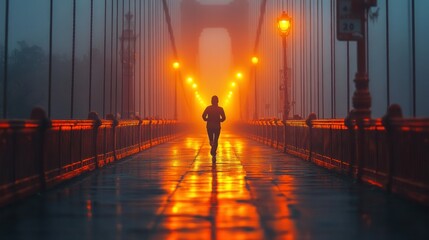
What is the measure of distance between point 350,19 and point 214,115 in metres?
7.34

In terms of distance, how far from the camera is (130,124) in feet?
79.2

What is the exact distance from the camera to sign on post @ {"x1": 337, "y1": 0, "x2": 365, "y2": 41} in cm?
1206

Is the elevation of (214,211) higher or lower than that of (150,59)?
lower

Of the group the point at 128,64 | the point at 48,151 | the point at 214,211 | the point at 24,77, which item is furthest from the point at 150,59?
the point at 214,211

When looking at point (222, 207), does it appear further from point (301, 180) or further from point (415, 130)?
point (301, 180)

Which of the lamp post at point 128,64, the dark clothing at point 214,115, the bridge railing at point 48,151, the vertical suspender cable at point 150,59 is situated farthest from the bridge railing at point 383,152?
the vertical suspender cable at point 150,59

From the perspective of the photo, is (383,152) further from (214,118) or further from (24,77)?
(24,77)

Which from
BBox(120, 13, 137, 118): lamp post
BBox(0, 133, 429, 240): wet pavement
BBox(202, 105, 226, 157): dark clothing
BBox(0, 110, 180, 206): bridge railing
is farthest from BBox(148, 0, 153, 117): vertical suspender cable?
BBox(0, 133, 429, 240): wet pavement

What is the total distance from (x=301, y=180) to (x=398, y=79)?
905 centimetres

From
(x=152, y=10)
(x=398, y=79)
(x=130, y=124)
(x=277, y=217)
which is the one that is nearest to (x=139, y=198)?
(x=277, y=217)

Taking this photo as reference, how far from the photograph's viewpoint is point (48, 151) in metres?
10.9

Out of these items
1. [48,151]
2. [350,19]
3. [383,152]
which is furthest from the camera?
[350,19]

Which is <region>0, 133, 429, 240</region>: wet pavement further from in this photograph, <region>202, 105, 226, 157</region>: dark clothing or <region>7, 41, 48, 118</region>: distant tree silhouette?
<region>7, 41, 48, 118</region>: distant tree silhouette

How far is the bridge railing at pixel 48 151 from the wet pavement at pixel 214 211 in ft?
0.79
